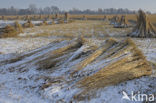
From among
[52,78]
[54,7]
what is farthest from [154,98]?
[54,7]

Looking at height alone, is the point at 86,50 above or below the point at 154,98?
above

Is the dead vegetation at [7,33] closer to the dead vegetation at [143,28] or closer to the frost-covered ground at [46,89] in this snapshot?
the frost-covered ground at [46,89]

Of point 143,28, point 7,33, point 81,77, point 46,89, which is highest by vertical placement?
point 143,28

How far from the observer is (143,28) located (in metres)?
13.5

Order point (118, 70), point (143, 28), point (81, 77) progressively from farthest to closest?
point (143, 28), point (118, 70), point (81, 77)

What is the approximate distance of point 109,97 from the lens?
361 centimetres

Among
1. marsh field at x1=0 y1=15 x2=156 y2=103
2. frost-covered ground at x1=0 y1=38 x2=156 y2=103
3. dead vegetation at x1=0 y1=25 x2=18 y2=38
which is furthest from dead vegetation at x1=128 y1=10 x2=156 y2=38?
dead vegetation at x1=0 y1=25 x2=18 y2=38

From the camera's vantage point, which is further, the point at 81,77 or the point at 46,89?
the point at 81,77

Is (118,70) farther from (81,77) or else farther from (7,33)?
(7,33)

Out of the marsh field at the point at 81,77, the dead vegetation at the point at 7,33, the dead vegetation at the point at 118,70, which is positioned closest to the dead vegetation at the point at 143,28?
the marsh field at the point at 81,77

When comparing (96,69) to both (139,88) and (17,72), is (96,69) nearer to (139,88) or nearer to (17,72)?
(139,88)

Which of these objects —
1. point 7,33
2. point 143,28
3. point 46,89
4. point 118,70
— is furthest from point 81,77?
point 7,33

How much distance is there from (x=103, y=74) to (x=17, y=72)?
2.69m

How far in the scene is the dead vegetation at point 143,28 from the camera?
12938mm
